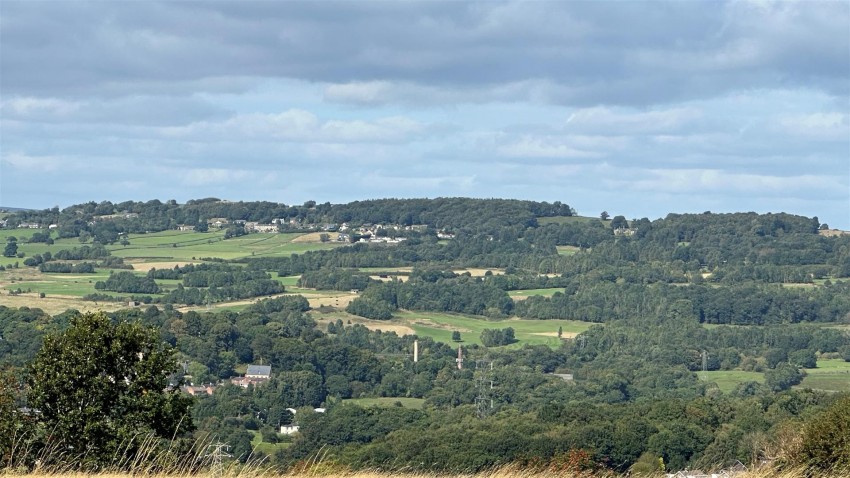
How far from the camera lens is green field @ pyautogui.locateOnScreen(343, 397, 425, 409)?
9194cm

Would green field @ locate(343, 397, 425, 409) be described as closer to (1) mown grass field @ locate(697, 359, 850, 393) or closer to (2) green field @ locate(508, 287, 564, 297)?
(1) mown grass field @ locate(697, 359, 850, 393)

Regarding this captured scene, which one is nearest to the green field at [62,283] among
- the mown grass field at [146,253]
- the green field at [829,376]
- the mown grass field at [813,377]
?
the mown grass field at [146,253]

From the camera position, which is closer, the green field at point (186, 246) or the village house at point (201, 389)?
the village house at point (201, 389)

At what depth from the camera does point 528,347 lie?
124938 mm

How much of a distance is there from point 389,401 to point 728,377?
1359 inches

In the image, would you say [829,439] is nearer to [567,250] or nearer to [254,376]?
[254,376]

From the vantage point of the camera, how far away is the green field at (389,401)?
9194 centimetres

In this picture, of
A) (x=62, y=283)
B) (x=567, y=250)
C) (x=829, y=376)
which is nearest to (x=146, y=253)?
(x=62, y=283)

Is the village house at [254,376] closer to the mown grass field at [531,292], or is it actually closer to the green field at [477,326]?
the green field at [477,326]

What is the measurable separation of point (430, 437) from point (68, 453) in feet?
135

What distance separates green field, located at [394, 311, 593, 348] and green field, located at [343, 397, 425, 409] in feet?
98.4

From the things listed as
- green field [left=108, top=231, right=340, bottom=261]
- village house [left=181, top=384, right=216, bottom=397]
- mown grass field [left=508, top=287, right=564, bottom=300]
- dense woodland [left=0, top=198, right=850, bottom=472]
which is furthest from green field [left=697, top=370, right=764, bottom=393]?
green field [left=108, top=231, right=340, bottom=261]

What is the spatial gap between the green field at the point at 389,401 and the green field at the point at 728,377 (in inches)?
965

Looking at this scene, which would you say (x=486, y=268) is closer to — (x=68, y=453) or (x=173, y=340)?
(x=173, y=340)
